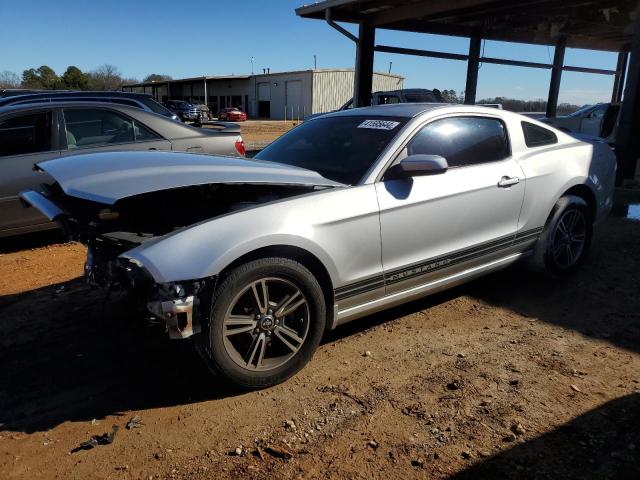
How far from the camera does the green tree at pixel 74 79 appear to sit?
2489 inches

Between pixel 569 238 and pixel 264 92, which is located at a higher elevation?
pixel 264 92

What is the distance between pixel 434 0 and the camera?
12023 mm

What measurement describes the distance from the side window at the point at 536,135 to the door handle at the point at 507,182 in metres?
0.50

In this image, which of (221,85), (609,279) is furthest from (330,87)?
(609,279)

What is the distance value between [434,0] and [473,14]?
6.40 ft

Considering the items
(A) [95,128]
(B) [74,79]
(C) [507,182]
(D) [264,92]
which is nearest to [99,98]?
(A) [95,128]

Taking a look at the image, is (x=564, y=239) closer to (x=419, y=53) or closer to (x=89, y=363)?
(x=89, y=363)

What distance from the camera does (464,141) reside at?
396cm

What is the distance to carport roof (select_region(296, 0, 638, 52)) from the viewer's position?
39.3 ft

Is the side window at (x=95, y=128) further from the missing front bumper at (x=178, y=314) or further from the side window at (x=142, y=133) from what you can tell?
the missing front bumper at (x=178, y=314)

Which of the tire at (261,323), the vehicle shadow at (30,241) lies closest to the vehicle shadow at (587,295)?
the tire at (261,323)

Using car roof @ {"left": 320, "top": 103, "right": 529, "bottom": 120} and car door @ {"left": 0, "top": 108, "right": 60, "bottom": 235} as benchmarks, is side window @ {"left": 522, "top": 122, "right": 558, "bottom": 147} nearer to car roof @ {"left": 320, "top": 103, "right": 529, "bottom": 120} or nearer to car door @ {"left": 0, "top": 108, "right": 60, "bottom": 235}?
car roof @ {"left": 320, "top": 103, "right": 529, "bottom": 120}

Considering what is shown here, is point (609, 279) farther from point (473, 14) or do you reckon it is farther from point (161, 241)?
point (473, 14)

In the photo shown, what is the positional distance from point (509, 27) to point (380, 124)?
547 inches
